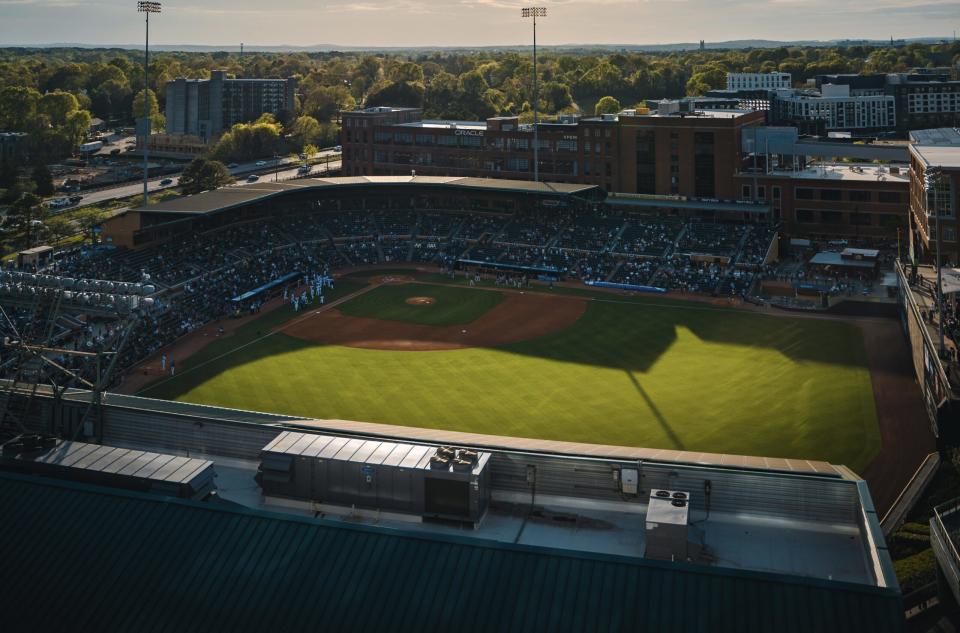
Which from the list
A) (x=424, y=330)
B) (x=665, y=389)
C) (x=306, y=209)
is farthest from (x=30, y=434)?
(x=306, y=209)

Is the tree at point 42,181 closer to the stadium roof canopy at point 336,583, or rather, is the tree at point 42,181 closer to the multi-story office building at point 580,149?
the multi-story office building at point 580,149

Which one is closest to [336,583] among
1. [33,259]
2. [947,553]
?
[947,553]

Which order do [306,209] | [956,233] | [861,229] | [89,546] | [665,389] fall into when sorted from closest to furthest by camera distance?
[89,546]
[665,389]
[956,233]
[861,229]
[306,209]

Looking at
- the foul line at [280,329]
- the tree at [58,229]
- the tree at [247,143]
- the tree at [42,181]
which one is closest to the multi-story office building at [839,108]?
the tree at [247,143]

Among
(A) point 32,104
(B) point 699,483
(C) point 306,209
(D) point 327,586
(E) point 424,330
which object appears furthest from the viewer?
(A) point 32,104

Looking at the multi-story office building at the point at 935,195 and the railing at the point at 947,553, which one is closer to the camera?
the railing at the point at 947,553

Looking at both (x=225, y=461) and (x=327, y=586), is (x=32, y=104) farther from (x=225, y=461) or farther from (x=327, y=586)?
(x=327, y=586)
